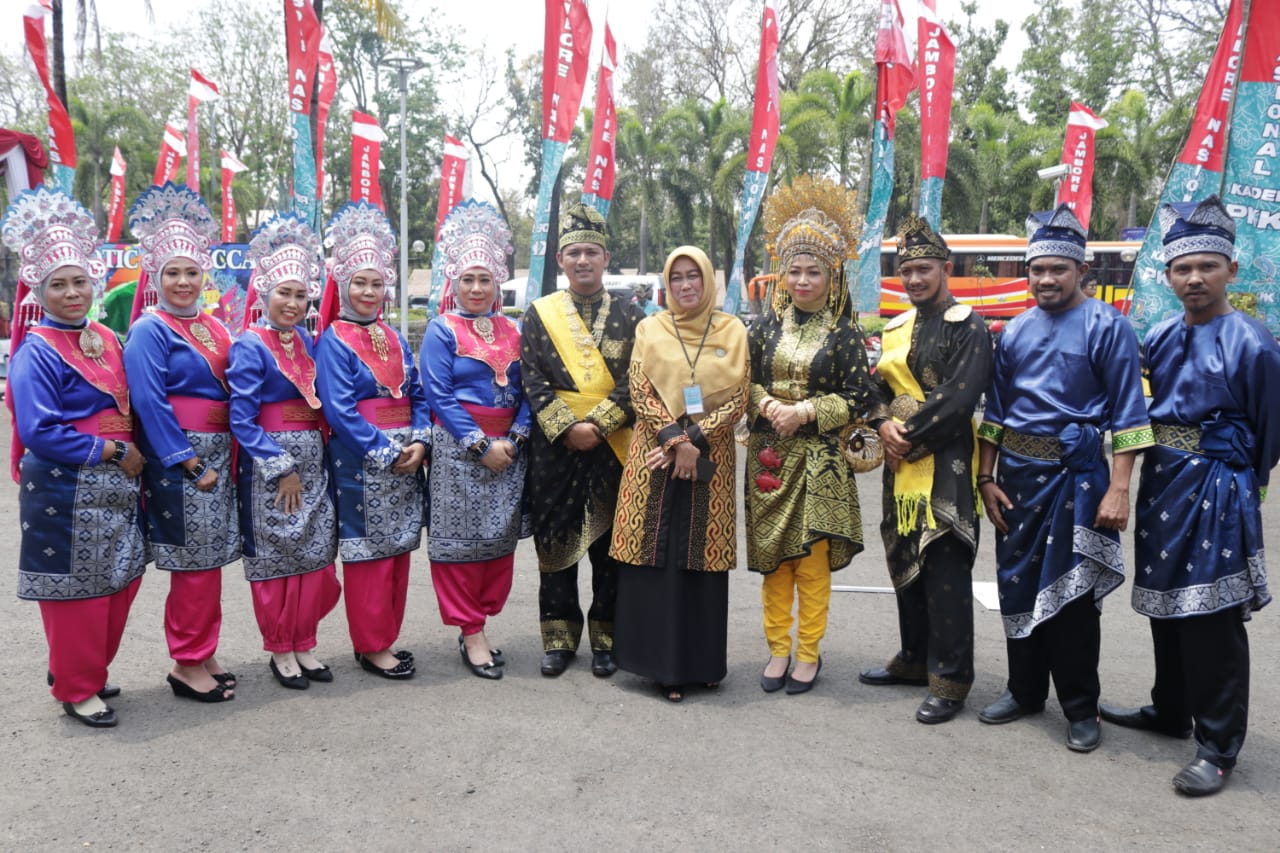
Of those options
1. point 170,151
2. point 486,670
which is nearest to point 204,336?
point 486,670

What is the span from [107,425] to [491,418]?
1.43 meters

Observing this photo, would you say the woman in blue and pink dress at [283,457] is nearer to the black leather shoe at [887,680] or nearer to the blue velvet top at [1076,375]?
the black leather shoe at [887,680]

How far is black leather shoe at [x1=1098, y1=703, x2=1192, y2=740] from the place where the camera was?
342 centimetres

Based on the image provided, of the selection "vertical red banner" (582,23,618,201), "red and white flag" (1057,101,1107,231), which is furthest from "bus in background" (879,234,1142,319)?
"vertical red banner" (582,23,618,201)

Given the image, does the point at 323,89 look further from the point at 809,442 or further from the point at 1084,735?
the point at 1084,735

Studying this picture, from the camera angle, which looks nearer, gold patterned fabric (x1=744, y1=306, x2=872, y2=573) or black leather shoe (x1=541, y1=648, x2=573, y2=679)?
gold patterned fabric (x1=744, y1=306, x2=872, y2=573)

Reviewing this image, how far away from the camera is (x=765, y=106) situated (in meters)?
10.8

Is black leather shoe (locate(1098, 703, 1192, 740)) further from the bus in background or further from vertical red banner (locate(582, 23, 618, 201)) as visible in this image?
the bus in background

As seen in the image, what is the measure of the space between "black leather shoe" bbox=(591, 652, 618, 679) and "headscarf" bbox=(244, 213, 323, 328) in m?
1.94

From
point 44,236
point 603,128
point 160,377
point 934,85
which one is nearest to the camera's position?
point 44,236

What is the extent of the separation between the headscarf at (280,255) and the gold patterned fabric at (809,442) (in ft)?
6.05

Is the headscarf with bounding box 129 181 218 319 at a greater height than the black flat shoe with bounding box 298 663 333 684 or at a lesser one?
greater

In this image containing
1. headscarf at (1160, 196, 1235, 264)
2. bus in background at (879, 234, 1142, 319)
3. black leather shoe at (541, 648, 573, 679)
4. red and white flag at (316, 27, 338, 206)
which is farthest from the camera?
bus in background at (879, 234, 1142, 319)

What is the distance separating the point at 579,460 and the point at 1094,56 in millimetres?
30863
